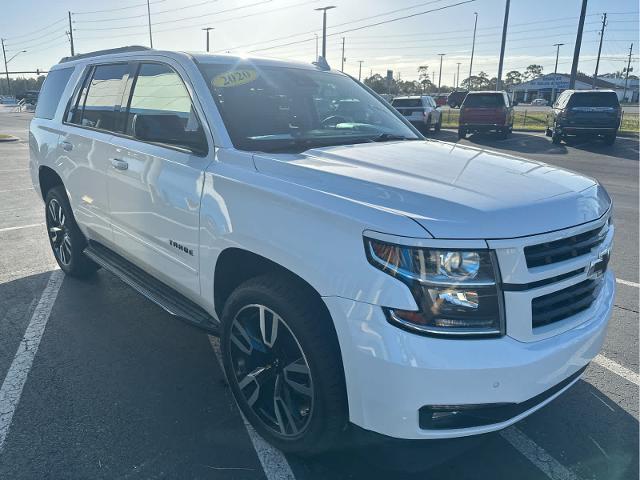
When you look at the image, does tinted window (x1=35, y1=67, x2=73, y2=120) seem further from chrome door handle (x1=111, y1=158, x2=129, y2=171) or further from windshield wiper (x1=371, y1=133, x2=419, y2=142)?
windshield wiper (x1=371, y1=133, x2=419, y2=142)

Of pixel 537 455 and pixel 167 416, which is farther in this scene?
pixel 167 416

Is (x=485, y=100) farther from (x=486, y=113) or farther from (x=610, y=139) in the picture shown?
(x=610, y=139)

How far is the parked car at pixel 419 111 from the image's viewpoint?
22359 millimetres

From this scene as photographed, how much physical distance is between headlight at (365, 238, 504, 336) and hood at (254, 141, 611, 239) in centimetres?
9

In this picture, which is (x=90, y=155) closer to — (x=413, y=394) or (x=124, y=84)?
(x=124, y=84)

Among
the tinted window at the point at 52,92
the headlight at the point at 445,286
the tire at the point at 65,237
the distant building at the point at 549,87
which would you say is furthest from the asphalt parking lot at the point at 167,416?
the distant building at the point at 549,87

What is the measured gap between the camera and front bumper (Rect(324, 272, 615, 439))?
Result: 77.8 inches

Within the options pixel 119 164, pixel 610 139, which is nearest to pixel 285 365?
pixel 119 164

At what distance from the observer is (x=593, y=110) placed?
17.6m

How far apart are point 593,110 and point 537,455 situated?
58.3 ft

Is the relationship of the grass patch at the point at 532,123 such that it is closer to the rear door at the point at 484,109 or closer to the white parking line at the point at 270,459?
the rear door at the point at 484,109

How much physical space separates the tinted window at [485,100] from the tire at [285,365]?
19805 millimetres

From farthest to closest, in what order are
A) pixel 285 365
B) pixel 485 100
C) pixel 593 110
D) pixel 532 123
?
pixel 532 123 < pixel 485 100 < pixel 593 110 < pixel 285 365

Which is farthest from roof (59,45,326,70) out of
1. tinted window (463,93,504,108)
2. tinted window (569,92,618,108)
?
tinted window (463,93,504,108)
